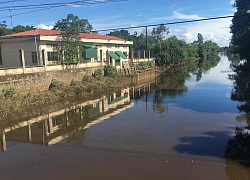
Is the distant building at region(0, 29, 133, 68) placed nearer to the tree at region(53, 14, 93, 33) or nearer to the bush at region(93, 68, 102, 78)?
the bush at region(93, 68, 102, 78)

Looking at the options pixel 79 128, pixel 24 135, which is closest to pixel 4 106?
pixel 24 135

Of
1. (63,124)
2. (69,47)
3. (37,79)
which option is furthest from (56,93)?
(69,47)

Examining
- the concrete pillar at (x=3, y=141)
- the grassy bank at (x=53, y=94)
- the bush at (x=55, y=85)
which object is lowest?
the concrete pillar at (x=3, y=141)

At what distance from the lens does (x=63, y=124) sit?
11.9 metres

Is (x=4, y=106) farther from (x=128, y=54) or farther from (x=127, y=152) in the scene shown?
(x=128, y=54)

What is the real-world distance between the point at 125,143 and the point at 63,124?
14.1 feet

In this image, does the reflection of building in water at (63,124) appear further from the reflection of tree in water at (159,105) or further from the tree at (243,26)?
the tree at (243,26)

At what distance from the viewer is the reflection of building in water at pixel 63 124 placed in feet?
32.7

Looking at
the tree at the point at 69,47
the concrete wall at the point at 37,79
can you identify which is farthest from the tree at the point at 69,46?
the concrete wall at the point at 37,79

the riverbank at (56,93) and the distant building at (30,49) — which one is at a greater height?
the distant building at (30,49)

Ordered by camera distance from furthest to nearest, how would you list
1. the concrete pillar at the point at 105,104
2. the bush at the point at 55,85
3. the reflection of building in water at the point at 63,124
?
the bush at the point at 55,85
the concrete pillar at the point at 105,104
the reflection of building in water at the point at 63,124

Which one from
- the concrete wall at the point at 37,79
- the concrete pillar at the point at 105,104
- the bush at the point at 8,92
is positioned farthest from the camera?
the concrete pillar at the point at 105,104

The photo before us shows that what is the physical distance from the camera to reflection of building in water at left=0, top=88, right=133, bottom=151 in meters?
9.97

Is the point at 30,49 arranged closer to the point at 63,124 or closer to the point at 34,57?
the point at 34,57
